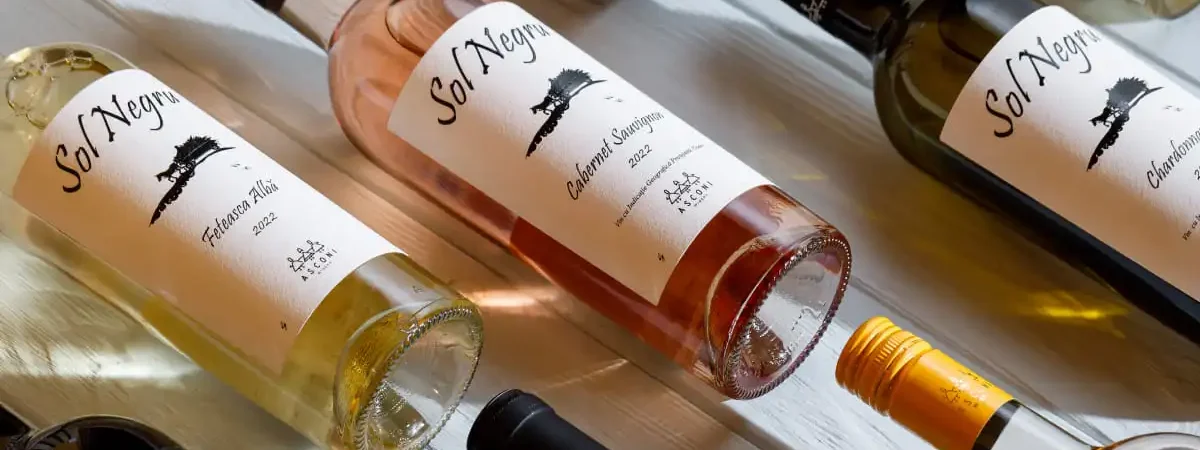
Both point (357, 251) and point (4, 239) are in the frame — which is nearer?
point (357, 251)

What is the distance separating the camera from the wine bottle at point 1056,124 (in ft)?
1.99

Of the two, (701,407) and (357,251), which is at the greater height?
(357,251)

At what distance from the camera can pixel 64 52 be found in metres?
0.64

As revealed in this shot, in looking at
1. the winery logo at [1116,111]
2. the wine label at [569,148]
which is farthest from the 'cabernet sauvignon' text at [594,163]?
the winery logo at [1116,111]

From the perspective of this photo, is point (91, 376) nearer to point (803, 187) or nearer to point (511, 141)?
point (511, 141)

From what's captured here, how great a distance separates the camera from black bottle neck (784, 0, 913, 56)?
2.18 ft

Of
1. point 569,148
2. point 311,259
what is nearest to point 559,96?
point 569,148

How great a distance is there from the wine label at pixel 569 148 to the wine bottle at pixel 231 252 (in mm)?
67

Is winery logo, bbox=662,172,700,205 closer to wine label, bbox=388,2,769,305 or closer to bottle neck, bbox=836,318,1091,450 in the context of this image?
wine label, bbox=388,2,769,305

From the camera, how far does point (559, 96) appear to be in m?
0.60

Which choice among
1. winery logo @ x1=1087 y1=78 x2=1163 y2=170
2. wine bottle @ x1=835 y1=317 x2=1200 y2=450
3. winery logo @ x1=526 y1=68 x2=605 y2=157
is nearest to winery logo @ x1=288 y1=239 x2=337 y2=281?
winery logo @ x1=526 y1=68 x2=605 y2=157

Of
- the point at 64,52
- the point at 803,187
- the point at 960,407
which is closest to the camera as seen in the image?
the point at 960,407

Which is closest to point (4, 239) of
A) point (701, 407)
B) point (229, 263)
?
point (229, 263)

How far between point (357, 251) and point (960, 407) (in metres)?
0.30
